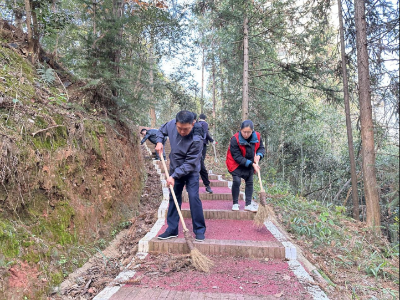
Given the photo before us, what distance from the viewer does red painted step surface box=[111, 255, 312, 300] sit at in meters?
2.87

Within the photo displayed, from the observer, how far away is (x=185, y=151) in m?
4.05

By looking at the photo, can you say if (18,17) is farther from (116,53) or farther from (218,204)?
(218,204)

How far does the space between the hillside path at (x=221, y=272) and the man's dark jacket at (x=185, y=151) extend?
111 centimetres

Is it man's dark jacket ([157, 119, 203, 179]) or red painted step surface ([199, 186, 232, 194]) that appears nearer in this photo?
man's dark jacket ([157, 119, 203, 179])

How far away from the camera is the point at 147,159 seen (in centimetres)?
1157

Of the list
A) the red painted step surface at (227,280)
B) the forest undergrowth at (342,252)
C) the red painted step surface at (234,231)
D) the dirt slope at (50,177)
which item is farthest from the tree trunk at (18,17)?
the forest undergrowth at (342,252)

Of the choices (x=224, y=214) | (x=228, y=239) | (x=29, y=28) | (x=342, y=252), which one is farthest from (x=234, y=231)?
(x=29, y=28)

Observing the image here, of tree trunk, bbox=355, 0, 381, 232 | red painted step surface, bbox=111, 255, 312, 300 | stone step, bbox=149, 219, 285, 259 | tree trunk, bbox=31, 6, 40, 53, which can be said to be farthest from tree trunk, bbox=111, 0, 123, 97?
tree trunk, bbox=355, 0, 381, 232

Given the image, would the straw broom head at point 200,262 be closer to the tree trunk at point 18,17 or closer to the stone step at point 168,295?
the stone step at point 168,295

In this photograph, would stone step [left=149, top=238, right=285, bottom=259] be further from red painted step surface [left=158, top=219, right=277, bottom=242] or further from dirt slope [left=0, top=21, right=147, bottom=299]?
dirt slope [left=0, top=21, right=147, bottom=299]

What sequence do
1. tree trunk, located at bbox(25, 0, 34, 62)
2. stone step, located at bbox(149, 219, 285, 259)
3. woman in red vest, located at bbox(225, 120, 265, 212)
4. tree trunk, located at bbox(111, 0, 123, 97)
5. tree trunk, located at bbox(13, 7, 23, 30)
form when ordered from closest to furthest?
1. stone step, located at bbox(149, 219, 285, 259)
2. tree trunk, located at bbox(25, 0, 34, 62)
3. woman in red vest, located at bbox(225, 120, 265, 212)
4. tree trunk, located at bbox(13, 7, 23, 30)
5. tree trunk, located at bbox(111, 0, 123, 97)

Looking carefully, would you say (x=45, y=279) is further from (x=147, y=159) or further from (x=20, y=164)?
(x=147, y=159)

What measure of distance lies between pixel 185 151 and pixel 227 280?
194 cm

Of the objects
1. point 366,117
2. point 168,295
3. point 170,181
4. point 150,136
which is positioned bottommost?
point 168,295
